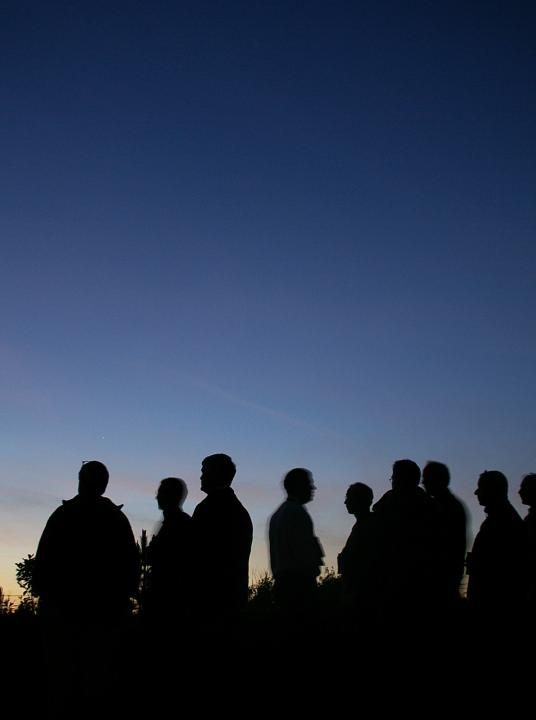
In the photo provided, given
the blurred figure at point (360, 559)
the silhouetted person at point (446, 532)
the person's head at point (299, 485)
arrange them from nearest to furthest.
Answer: the silhouetted person at point (446, 532), the blurred figure at point (360, 559), the person's head at point (299, 485)

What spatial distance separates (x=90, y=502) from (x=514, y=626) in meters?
3.52

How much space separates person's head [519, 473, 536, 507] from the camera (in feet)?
22.3

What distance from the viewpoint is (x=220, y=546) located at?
221 inches

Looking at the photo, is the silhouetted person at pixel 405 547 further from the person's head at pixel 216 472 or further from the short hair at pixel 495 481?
the person's head at pixel 216 472

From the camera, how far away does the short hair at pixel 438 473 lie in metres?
7.09

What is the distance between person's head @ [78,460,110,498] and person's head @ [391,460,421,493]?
258 cm

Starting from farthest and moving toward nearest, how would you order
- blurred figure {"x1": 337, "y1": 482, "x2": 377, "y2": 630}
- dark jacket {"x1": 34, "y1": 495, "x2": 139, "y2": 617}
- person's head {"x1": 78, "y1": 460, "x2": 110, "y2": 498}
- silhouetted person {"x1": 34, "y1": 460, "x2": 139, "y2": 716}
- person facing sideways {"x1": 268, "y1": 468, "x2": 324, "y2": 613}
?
person facing sideways {"x1": 268, "y1": 468, "x2": 324, "y2": 613}, blurred figure {"x1": 337, "y1": 482, "x2": 377, "y2": 630}, person's head {"x1": 78, "y1": 460, "x2": 110, "y2": 498}, dark jacket {"x1": 34, "y1": 495, "x2": 139, "y2": 617}, silhouetted person {"x1": 34, "y1": 460, "x2": 139, "y2": 716}

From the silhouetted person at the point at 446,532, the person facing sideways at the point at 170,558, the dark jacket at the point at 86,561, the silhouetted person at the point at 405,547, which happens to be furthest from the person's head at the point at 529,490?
the dark jacket at the point at 86,561

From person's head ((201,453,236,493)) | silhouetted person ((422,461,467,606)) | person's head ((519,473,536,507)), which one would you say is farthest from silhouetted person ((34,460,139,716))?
person's head ((519,473,536,507))

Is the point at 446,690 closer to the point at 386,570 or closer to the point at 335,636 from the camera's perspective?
the point at 386,570

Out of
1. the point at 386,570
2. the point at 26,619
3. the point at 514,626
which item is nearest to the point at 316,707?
the point at 386,570

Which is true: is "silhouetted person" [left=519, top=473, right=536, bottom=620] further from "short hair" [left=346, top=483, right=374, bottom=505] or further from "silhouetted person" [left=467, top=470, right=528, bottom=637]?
"short hair" [left=346, top=483, right=374, bottom=505]

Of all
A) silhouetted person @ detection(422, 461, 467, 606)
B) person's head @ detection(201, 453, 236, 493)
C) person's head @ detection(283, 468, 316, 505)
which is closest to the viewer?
person's head @ detection(201, 453, 236, 493)

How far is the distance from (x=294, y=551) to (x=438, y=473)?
5.24 feet
